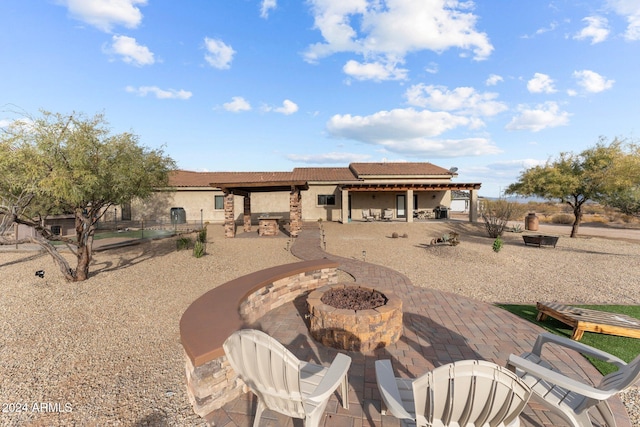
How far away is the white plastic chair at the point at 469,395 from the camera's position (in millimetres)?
1566

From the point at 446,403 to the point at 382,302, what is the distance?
2.60 m

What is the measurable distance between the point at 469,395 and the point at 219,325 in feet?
8.19

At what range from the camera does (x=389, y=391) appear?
7.15 ft

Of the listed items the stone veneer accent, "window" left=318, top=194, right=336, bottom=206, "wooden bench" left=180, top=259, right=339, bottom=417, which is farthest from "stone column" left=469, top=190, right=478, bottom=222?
"wooden bench" left=180, top=259, right=339, bottom=417

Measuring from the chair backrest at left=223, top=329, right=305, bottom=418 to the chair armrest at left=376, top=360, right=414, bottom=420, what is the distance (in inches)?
26.1

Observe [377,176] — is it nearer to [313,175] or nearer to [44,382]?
[313,175]

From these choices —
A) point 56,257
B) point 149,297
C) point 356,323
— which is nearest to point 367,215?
point 149,297

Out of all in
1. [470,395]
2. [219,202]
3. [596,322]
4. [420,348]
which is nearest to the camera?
[470,395]

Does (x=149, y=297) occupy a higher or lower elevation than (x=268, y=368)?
lower

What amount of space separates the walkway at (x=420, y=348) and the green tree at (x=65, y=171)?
5957 mm

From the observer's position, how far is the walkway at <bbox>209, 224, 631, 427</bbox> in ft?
8.59

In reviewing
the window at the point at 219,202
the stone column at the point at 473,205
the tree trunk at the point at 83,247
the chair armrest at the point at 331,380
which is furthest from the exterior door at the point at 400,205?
the chair armrest at the point at 331,380

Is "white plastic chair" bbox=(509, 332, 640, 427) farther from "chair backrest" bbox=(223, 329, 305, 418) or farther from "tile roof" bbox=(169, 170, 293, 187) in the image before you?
"tile roof" bbox=(169, 170, 293, 187)

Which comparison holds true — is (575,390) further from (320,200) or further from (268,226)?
(320,200)
